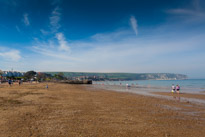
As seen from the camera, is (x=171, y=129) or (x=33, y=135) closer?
(x=33, y=135)

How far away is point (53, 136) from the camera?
18.7 ft

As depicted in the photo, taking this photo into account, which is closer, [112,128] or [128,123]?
[112,128]

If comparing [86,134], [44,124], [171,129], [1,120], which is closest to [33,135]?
[44,124]

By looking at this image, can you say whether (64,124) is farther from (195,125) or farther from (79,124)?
(195,125)

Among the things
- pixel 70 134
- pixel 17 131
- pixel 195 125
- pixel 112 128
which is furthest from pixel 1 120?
pixel 195 125

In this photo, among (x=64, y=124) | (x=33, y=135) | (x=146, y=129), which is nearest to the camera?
(x=33, y=135)

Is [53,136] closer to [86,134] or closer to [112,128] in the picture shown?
[86,134]

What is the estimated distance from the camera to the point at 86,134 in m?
5.93

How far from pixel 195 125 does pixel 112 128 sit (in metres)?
4.68

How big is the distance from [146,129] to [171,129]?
4.20ft

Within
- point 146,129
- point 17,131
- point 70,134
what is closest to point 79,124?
point 70,134

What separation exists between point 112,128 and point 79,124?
5.70ft

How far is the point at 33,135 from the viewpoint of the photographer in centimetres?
569

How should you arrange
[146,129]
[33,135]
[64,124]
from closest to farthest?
[33,135]
[146,129]
[64,124]
